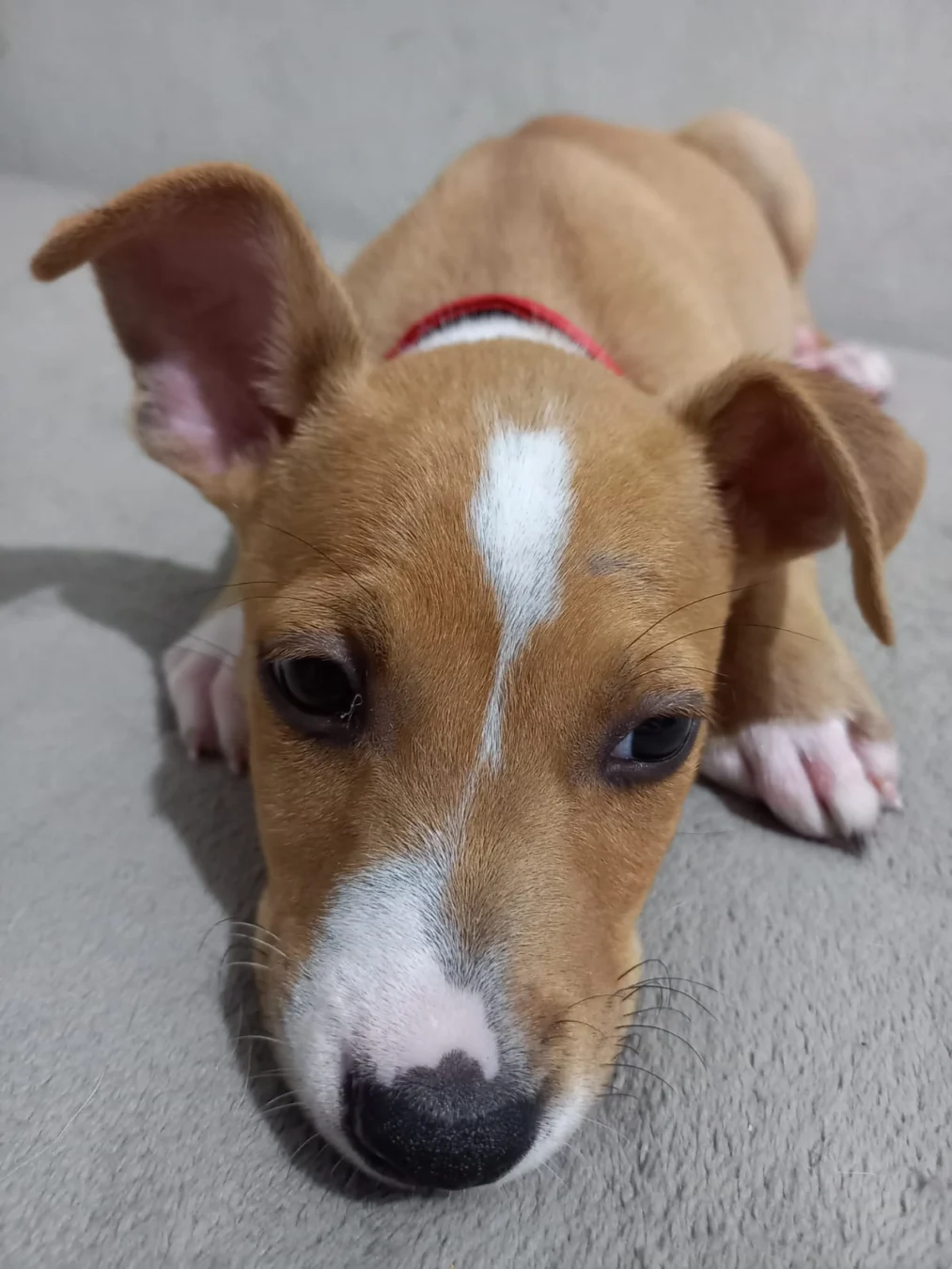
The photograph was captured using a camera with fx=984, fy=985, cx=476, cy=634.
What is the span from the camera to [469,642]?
1483 millimetres

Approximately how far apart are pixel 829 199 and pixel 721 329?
2.32 m

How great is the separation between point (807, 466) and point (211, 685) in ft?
4.32

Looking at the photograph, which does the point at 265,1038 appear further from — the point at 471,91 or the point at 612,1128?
the point at 471,91

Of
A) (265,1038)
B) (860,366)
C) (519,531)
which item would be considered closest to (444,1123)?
(265,1038)

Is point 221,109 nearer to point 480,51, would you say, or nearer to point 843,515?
point 480,51

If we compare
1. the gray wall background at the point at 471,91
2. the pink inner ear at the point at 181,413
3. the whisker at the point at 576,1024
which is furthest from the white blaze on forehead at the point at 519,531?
the gray wall background at the point at 471,91

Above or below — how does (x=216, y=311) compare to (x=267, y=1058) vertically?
above

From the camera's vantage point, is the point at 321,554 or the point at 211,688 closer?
the point at 321,554

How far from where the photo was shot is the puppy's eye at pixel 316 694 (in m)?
1.56

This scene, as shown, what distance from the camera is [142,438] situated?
2.04 m

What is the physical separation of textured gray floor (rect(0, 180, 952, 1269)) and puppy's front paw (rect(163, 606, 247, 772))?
0.18ft

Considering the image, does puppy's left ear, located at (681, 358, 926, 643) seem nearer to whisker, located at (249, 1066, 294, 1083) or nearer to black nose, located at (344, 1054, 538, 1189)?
black nose, located at (344, 1054, 538, 1189)

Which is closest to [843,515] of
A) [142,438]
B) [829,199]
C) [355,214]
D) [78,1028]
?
[142,438]

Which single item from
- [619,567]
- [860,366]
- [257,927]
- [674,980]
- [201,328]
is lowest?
[860,366]
